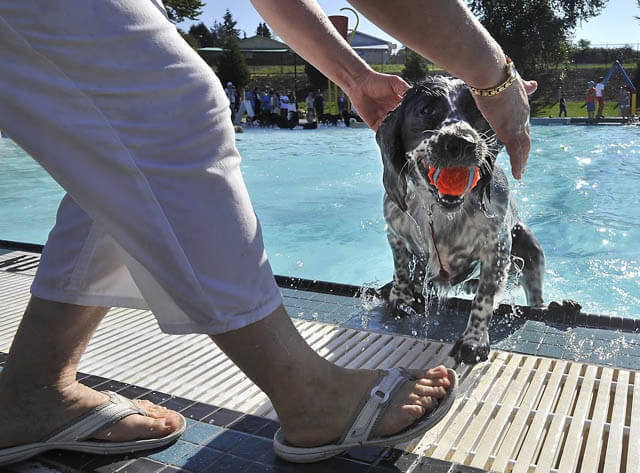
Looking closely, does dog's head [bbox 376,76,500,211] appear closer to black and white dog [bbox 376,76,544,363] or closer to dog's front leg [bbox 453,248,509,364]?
black and white dog [bbox 376,76,544,363]

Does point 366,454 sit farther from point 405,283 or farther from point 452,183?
point 405,283

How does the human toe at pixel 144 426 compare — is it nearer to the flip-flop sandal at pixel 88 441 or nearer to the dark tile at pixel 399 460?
the flip-flop sandal at pixel 88 441

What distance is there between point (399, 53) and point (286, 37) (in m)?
42.1

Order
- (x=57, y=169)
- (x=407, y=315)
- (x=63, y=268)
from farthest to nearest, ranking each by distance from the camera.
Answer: (x=407, y=315), (x=63, y=268), (x=57, y=169)

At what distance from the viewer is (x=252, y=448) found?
173cm

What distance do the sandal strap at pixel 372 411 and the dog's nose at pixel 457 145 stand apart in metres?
1.03

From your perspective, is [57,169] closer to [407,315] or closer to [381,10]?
[381,10]

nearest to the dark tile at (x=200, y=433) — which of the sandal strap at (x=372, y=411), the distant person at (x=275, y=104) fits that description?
the sandal strap at (x=372, y=411)

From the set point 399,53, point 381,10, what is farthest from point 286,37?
point 399,53

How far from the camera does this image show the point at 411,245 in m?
3.05

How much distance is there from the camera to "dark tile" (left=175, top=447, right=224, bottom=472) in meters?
1.65

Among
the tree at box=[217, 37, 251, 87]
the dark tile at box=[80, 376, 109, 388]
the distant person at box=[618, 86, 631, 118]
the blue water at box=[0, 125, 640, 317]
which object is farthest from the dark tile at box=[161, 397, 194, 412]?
the tree at box=[217, 37, 251, 87]

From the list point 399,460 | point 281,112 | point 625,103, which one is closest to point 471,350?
point 399,460

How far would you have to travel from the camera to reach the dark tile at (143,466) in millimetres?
1629
